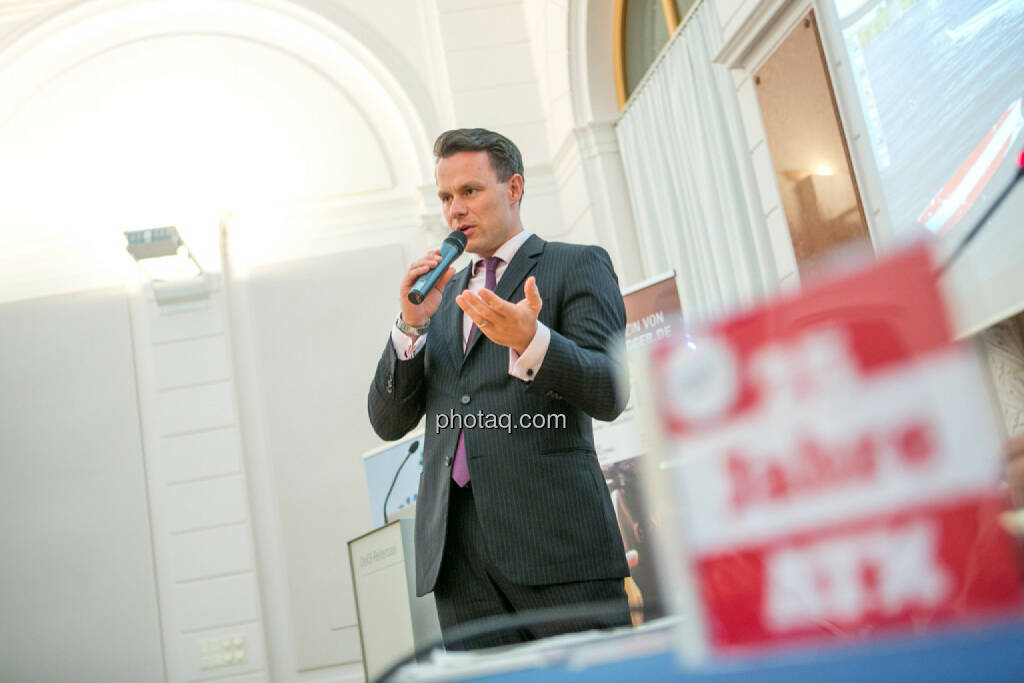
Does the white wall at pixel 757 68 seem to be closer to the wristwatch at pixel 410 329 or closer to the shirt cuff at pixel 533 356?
the wristwatch at pixel 410 329

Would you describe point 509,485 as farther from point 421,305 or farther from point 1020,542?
point 1020,542

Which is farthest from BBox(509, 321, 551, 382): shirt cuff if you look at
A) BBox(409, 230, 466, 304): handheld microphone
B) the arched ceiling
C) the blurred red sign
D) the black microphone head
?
the arched ceiling

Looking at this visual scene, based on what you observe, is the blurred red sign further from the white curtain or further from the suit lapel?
the white curtain

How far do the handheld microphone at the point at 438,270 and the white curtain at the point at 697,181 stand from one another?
7.25ft

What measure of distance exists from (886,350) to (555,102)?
5.14m

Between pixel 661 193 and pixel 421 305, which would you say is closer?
pixel 421 305

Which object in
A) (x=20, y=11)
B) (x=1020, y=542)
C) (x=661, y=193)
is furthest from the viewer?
(x=20, y=11)

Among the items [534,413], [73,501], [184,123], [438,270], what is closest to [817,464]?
[534,413]

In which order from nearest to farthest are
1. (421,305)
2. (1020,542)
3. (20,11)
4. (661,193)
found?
(1020,542) < (421,305) < (661,193) < (20,11)

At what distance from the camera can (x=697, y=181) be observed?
13.3ft

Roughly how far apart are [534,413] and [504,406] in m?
0.04

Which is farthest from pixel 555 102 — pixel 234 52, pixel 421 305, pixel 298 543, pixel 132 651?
pixel 421 305

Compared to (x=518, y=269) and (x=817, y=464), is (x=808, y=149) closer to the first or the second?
(x=518, y=269)

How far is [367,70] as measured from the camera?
5.73 m
